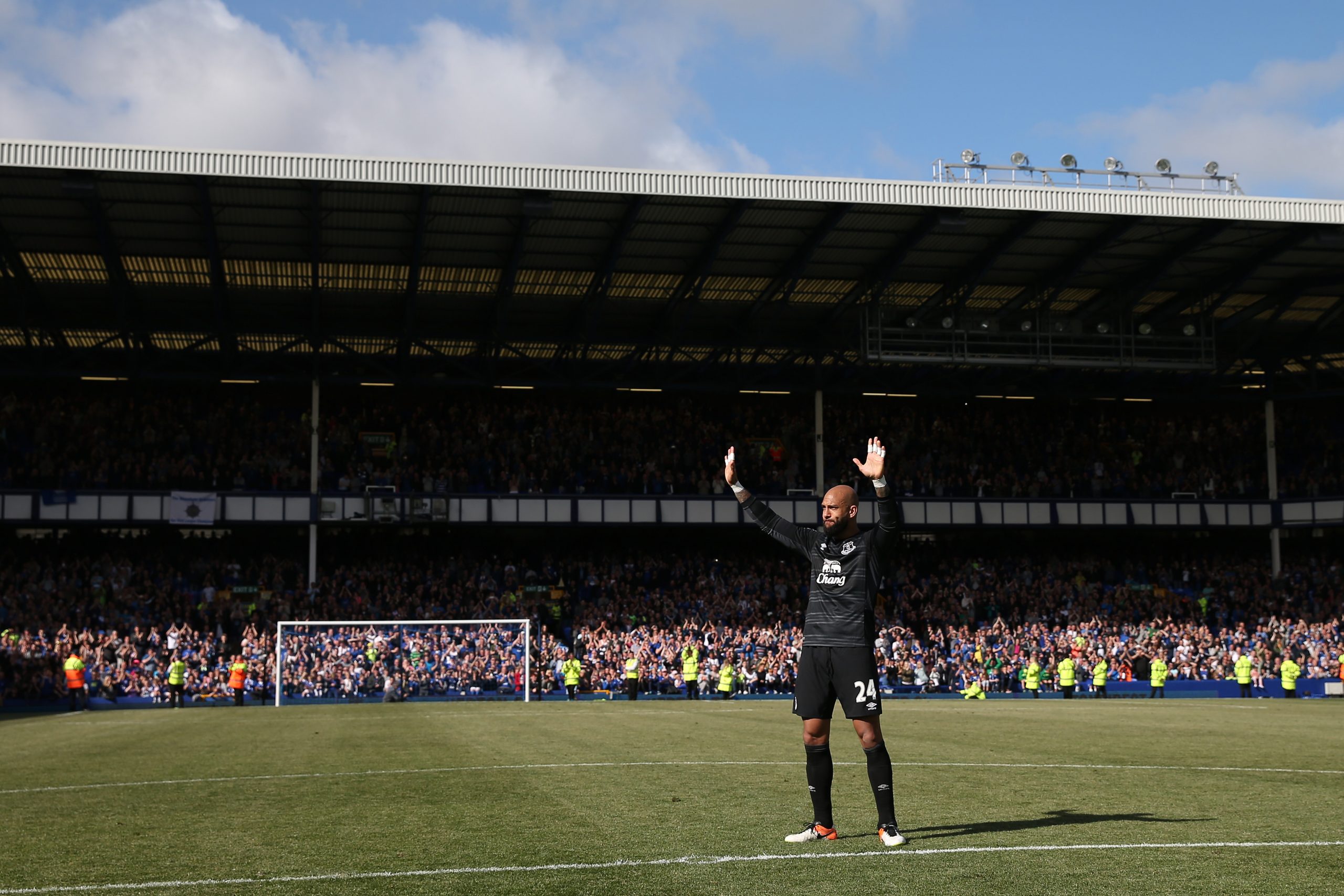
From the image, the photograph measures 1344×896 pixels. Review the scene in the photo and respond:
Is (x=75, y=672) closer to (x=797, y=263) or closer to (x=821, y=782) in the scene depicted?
(x=797, y=263)

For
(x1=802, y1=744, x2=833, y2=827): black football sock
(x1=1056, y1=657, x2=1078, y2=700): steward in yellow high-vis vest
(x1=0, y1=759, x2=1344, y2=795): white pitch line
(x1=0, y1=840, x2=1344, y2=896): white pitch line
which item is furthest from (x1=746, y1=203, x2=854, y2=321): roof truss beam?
(x1=0, y1=840, x2=1344, y2=896): white pitch line

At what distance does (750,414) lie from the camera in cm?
5284

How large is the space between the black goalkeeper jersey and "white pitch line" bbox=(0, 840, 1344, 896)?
131 cm

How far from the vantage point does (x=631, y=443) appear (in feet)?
168

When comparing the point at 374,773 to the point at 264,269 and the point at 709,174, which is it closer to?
the point at 709,174

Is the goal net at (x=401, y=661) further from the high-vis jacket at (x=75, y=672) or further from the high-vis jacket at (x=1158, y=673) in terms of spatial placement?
the high-vis jacket at (x=1158, y=673)

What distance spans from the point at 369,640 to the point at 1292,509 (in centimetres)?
3803

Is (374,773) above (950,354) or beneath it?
beneath

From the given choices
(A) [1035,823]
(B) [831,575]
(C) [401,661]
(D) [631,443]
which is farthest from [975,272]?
(B) [831,575]

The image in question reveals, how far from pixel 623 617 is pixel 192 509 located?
16161 millimetres

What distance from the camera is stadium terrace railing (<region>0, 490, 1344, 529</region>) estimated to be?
45312 millimetres

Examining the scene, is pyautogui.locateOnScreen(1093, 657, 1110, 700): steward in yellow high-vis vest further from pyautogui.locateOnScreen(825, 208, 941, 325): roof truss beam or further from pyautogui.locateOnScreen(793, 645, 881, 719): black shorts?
pyautogui.locateOnScreen(793, 645, 881, 719): black shorts

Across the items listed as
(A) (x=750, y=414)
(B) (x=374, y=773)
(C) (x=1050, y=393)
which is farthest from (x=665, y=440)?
(B) (x=374, y=773)

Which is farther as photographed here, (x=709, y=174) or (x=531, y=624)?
(x=531, y=624)
